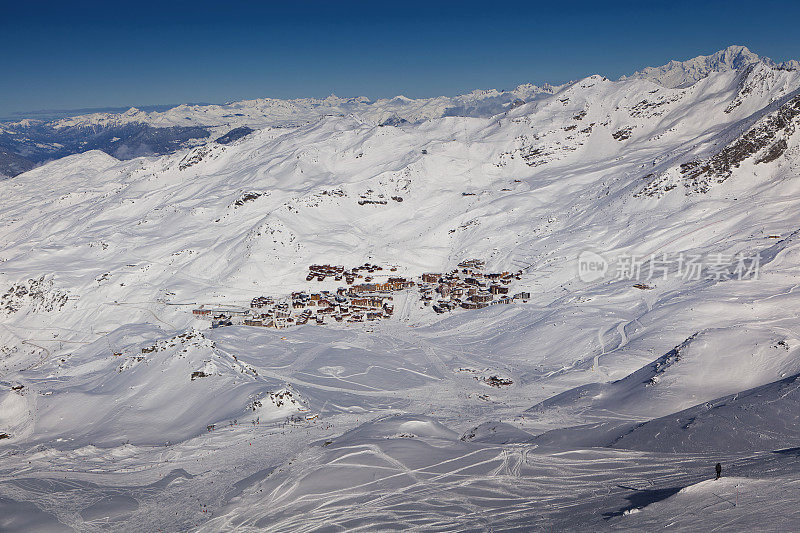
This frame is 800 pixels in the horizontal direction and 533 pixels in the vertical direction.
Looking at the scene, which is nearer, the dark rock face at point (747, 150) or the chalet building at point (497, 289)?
the chalet building at point (497, 289)

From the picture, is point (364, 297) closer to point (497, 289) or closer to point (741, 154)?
point (497, 289)

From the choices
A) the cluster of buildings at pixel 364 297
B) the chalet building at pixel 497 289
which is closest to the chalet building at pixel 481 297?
the cluster of buildings at pixel 364 297

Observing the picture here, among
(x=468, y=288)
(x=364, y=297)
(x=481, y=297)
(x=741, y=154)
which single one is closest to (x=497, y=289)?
(x=481, y=297)

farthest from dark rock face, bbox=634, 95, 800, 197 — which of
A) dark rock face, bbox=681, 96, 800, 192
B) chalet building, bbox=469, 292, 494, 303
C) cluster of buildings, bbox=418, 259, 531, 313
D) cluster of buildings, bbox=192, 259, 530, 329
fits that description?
chalet building, bbox=469, 292, 494, 303

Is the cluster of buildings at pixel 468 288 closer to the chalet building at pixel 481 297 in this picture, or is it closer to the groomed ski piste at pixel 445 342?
the chalet building at pixel 481 297

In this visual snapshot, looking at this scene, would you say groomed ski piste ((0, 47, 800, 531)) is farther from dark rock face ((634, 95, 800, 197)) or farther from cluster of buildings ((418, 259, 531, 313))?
cluster of buildings ((418, 259, 531, 313))

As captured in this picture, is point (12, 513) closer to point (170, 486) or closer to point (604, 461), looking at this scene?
point (170, 486)
